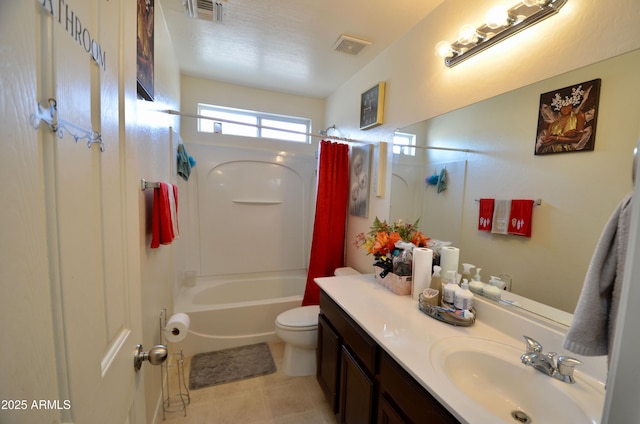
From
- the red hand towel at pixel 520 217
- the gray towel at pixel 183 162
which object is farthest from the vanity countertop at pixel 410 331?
the gray towel at pixel 183 162

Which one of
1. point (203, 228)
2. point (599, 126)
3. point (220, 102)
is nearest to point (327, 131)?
point (220, 102)

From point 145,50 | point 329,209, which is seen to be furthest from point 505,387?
point 145,50

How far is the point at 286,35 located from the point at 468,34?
1275 millimetres

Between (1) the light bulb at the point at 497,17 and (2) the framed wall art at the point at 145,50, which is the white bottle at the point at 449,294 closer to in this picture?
(1) the light bulb at the point at 497,17

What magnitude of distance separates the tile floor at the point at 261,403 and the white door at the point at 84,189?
3.86ft

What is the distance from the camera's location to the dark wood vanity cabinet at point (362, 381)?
2.87 feet

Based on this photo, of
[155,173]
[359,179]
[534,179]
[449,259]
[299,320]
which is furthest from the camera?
[359,179]

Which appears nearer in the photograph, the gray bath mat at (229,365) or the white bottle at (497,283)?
the white bottle at (497,283)

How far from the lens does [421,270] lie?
1.46m

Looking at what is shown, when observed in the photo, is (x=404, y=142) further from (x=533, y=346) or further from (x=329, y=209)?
(x=533, y=346)

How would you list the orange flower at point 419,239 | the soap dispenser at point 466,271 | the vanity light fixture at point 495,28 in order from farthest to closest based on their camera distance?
the orange flower at point 419,239 → the soap dispenser at point 466,271 → the vanity light fixture at point 495,28

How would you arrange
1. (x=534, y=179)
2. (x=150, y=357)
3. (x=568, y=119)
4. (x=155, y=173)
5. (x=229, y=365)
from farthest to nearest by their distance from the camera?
(x=229, y=365)
(x=155, y=173)
(x=534, y=179)
(x=568, y=119)
(x=150, y=357)

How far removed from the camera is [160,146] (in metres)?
1.74

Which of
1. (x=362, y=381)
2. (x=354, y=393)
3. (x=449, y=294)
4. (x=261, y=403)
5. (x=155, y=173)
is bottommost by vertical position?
(x=261, y=403)
